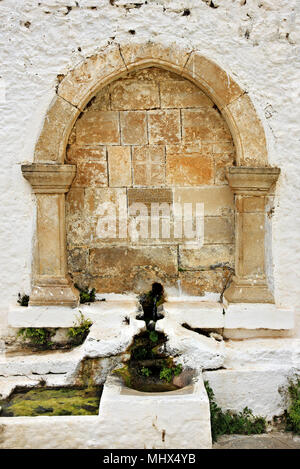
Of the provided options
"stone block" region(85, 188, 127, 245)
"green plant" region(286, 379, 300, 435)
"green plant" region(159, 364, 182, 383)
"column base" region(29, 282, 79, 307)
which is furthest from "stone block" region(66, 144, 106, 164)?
"green plant" region(286, 379, 300, 435)

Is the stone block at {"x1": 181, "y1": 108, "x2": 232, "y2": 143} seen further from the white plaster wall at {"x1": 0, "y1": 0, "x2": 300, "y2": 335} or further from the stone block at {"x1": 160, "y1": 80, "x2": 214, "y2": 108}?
the white plaster wall at {"x1": 0, "y1": 0, "x2": 300, "y2": 335}

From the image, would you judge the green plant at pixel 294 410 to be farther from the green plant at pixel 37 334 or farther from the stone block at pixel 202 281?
the green plant at pixel 37 334

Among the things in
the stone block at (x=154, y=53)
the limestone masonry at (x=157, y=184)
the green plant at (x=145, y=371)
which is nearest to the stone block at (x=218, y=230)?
the limestone masonry at (x=157, y=184)

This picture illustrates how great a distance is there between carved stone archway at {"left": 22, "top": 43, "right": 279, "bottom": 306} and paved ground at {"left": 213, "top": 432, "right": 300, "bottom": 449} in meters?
1.14

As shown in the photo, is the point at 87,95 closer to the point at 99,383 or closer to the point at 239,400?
the point at 99,383

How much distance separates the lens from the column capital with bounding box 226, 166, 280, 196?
11.8 feet

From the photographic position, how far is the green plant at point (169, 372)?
344 cm

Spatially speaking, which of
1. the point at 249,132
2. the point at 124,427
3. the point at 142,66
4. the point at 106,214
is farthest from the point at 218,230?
the point at 124,427

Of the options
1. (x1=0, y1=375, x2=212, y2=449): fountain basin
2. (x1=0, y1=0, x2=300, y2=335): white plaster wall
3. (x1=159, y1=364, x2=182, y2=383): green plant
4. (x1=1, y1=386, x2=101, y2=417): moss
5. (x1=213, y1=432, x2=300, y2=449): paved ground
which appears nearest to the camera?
(x1=0, y1=375, x2=212, y2=449): fountain basin

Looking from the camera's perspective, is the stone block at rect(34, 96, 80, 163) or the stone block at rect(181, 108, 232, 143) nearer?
the stone block at rect(34, 96, 80, 163)

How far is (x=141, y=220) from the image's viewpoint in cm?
397

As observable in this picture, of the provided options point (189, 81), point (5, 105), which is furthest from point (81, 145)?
point (189, 81)

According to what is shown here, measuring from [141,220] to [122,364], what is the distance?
132cm

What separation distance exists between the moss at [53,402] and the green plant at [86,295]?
0.83 meters
